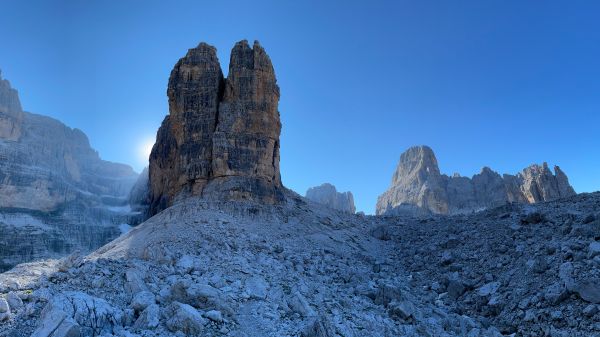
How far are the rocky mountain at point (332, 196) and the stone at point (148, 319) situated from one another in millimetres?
103857

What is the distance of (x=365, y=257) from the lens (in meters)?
32.0

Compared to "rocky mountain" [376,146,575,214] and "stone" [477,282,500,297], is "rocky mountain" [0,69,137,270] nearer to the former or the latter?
"rocky mountain" [376,146,575,214]

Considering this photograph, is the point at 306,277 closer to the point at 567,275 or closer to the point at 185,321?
the point at 185,321

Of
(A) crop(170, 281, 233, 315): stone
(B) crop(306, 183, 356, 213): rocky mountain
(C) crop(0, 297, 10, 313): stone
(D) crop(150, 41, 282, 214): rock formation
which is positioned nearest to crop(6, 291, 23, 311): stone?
(C) crop(0, 297, 10, 313): stone

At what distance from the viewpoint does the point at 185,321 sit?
50.6ft

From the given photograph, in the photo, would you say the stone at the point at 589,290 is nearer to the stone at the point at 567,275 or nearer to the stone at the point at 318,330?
the stone at the point at 567,275

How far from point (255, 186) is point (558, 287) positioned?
25.4 m

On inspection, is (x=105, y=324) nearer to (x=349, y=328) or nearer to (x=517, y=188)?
(x=349, y=328)

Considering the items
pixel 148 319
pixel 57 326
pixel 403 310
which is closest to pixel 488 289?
pixel 403 310

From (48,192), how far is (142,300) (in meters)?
105

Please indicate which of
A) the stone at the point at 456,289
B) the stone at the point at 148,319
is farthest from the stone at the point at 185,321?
the stone at the point at 456,289

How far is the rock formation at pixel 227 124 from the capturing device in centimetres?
3922

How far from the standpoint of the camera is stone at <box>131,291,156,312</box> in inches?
648

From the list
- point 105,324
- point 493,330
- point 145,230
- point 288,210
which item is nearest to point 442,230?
point 288,210
